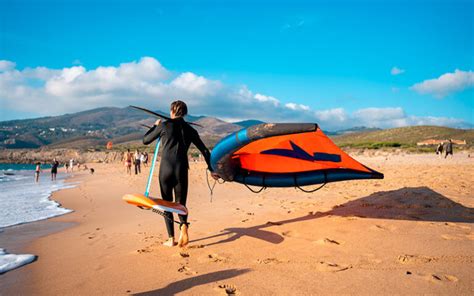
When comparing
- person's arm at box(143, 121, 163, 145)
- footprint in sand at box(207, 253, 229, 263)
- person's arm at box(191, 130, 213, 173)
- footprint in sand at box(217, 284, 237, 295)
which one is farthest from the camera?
person's arm at box(191, 130, 213, 173)

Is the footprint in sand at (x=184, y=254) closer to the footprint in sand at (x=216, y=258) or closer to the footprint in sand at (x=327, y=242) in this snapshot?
the footprint in sand at (x=216, y=258)

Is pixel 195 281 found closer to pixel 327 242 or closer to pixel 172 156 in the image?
pixel 172 156

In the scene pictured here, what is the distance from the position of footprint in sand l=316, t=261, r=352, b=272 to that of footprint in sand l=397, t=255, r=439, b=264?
2.25 ft

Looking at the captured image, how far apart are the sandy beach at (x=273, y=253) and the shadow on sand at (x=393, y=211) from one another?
0.02m

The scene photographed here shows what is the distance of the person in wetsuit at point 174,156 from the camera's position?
4.37 metres

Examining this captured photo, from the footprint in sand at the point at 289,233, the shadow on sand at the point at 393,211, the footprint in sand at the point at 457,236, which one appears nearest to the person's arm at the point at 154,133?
the shadow on sand at the point at 393,211

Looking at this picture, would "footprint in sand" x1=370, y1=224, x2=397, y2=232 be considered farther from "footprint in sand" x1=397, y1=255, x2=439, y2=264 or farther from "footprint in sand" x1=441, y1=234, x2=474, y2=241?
"footprint in sand" x1=397, y1=255, x2=439, y2=264

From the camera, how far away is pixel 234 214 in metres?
7.13

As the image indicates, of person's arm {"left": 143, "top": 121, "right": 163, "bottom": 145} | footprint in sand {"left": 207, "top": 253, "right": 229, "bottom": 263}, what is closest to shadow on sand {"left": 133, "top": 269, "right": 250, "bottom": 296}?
footprint in sand {"left": 207, "top": 253, "right": 229, "bottom": 263}

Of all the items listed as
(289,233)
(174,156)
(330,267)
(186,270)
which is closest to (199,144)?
(174,156)

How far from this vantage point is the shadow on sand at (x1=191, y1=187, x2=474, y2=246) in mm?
5188

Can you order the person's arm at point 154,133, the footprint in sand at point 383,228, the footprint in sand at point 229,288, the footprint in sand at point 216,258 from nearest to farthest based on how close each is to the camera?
1. the footprint in sand at point 229,288
2. the footprint in sand at point 216,258
3. the person's arm at point 154,133
4. the footprint in sand at point 383,228

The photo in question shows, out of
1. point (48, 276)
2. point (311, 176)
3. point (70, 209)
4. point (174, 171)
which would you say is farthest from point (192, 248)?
point (70, 209)

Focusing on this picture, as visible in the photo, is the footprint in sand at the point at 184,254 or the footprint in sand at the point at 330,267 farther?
the footprint in sand at the point at 184,254
